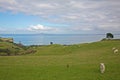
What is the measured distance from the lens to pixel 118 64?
3316cm

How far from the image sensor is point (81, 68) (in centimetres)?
3206

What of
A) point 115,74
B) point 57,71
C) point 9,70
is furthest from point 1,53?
point 115,74

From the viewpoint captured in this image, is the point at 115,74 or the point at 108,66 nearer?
the point at 115,74

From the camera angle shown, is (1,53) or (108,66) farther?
(1,53)

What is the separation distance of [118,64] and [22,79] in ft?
46.2

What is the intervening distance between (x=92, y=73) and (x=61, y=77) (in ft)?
13.1

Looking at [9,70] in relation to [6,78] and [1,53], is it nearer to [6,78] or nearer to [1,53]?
[6,78]

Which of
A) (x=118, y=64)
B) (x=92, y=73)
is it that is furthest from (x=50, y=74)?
(x=118, y=64)

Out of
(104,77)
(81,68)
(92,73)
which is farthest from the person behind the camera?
(81,68)

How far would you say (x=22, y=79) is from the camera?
26203 mm

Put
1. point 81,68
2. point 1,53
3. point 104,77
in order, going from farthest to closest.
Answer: point 1,53, point 81,68, point 104,77

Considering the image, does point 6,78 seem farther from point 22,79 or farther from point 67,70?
point 67,70

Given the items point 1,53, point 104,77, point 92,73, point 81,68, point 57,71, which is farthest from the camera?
point 1,53

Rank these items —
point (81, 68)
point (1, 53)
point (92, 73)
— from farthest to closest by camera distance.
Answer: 1. point (1, 53)
2. point (81, 68)
3. point (92, 73)
